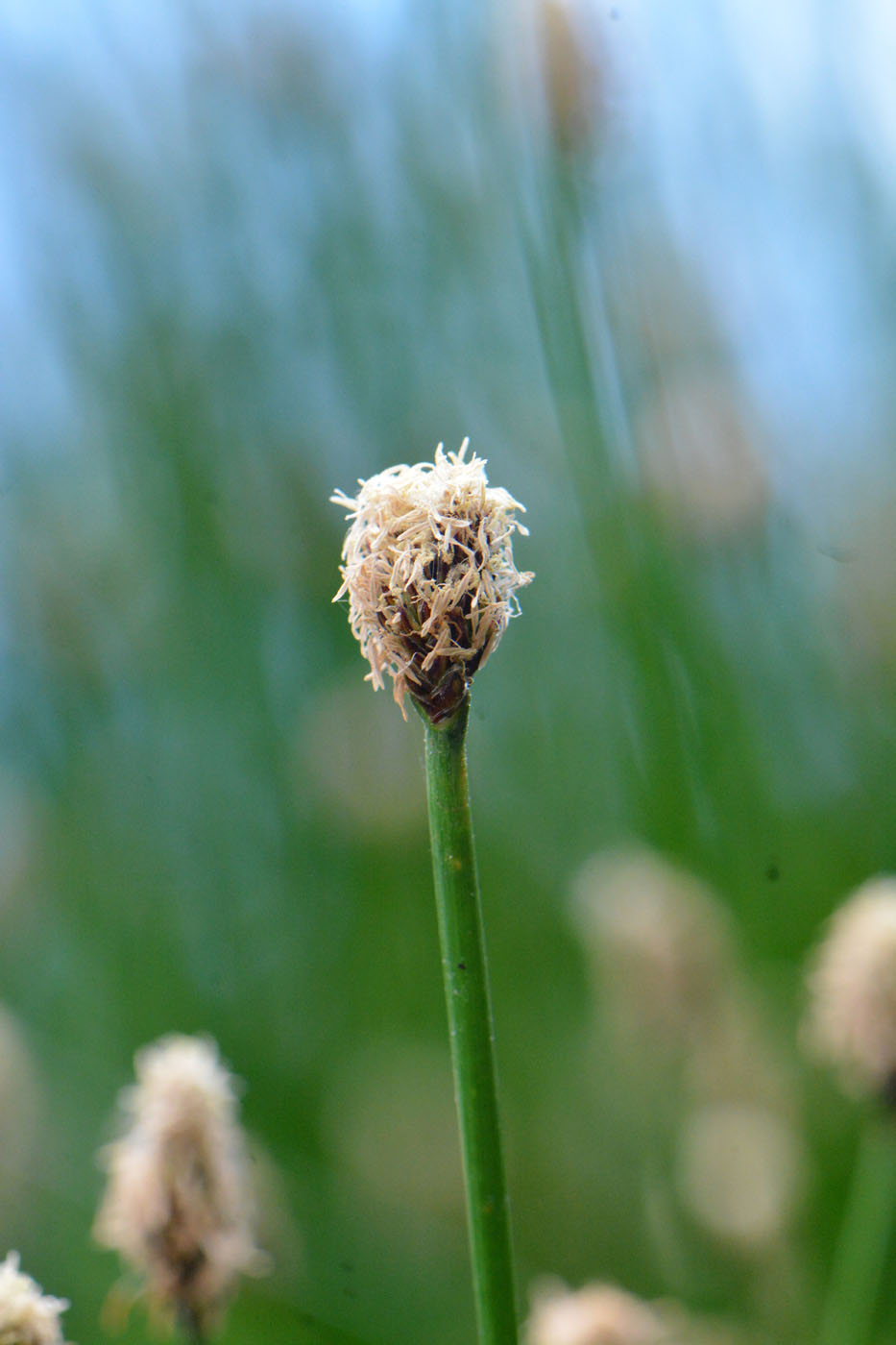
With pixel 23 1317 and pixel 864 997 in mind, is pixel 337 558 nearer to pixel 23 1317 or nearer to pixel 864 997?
pixel 864 997

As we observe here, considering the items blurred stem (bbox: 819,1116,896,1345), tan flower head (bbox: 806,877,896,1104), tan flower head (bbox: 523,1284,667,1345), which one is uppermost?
tan flower head (bbox: 806,877,896,1104)

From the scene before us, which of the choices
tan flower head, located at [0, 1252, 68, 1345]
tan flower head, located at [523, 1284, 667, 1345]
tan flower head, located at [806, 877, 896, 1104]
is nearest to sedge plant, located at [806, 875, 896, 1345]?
tan flower head, located at [806, 877, 896, 1104]

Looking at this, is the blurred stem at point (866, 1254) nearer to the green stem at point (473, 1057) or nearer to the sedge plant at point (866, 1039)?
the sedge plant at point (866, 1039)

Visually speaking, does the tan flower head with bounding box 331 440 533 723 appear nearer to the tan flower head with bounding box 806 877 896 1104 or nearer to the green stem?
the green stem

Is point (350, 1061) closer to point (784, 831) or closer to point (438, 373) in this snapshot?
point (784, 831)

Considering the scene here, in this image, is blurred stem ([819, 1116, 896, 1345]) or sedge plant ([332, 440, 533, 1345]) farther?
blurred stem ([819, 1116, 896, 1345])

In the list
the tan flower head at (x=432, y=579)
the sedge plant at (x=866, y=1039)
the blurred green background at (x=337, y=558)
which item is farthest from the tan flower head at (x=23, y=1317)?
the blurred green background at (x=337, y=558)
